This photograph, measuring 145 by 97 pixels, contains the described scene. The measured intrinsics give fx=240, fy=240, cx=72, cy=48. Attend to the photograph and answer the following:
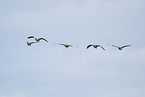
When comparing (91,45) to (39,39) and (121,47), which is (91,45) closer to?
(121,47)

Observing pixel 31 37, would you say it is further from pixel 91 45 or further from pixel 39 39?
pixel 91 45

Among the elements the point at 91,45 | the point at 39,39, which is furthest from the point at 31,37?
the point at 91,45

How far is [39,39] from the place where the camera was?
212 feet

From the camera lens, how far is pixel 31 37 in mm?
65812

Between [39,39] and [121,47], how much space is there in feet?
76.4

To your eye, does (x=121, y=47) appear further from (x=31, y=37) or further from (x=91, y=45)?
(x=31, y=37)

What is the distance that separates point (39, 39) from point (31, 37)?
274 centimetres

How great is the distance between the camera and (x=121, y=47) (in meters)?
68.6

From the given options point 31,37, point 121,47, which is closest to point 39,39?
point 31,37

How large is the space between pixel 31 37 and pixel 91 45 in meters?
16.9

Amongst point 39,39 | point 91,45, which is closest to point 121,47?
point 91,45

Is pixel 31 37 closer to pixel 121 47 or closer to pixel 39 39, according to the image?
pixel 39 39
